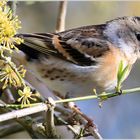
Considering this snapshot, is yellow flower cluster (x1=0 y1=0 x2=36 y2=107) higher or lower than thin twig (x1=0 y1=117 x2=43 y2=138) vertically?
higher

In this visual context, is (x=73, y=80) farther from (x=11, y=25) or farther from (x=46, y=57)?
(x=11, y=25)

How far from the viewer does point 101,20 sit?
12.5ft

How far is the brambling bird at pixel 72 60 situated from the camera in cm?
251

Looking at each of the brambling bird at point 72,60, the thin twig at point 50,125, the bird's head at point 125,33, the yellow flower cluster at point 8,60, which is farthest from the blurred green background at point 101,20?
the yellow flower cluster at point 8,60

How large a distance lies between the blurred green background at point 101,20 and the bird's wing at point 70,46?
49 cm

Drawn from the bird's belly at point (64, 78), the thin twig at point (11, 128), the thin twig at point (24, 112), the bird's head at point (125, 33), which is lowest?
the thin twig at point (11, 128)

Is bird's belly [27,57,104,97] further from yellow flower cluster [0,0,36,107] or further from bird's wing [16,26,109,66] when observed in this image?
yellow flower cluster [0,0,36,107]

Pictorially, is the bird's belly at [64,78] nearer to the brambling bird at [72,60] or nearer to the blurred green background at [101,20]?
the brambling bird at [72,60]

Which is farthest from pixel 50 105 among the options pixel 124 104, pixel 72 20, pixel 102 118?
pixel 72 20

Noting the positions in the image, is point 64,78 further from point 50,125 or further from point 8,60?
point 8,60

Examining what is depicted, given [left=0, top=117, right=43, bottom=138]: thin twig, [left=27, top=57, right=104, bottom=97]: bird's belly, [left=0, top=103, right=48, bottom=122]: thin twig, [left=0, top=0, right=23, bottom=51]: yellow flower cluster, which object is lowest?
[left=0, top=117, right=43, bottom=138]: thin twig

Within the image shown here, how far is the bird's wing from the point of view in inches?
98.2

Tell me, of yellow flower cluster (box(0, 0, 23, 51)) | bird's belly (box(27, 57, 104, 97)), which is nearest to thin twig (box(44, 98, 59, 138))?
yellow flower cluster (box(0, 0, 23, 51))

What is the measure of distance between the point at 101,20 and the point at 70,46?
1.24 metres
